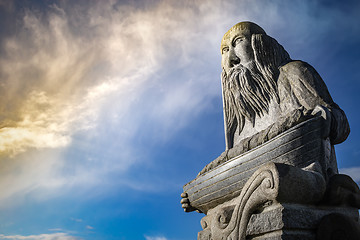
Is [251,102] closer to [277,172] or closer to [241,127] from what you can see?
[241,127]

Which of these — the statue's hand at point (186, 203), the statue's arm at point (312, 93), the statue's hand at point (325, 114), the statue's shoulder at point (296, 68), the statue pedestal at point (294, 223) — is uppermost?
the statue's shoulder at point (296, 68)

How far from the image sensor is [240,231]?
3223 millimetres

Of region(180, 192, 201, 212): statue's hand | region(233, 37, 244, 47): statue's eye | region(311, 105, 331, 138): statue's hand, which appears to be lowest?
region(180, 192, 201, 212): statue's hand

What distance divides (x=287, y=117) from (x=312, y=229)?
1.26m

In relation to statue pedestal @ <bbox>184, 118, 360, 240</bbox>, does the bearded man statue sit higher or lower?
higher

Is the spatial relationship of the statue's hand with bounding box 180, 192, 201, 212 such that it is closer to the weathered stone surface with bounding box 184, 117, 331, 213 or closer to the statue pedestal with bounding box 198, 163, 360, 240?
the weathered stone surface with bounding box 184, 117, 331, 213

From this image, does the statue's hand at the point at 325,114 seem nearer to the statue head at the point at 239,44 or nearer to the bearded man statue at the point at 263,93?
the bearded man statue at the point at 263,93

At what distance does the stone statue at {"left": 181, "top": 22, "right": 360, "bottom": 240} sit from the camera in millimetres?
3012

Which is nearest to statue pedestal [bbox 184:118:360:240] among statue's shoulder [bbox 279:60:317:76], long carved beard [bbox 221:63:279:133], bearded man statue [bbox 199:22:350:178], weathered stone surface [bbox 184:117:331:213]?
weathered stone surface [bbox 184:117:331:213]

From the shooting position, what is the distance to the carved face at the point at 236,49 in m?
5.03

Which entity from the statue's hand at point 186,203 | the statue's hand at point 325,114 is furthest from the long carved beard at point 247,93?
the statue's hand at point 186,203

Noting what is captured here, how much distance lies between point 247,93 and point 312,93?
1.04m

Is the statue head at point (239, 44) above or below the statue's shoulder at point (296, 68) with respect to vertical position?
above

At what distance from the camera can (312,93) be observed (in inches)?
162
